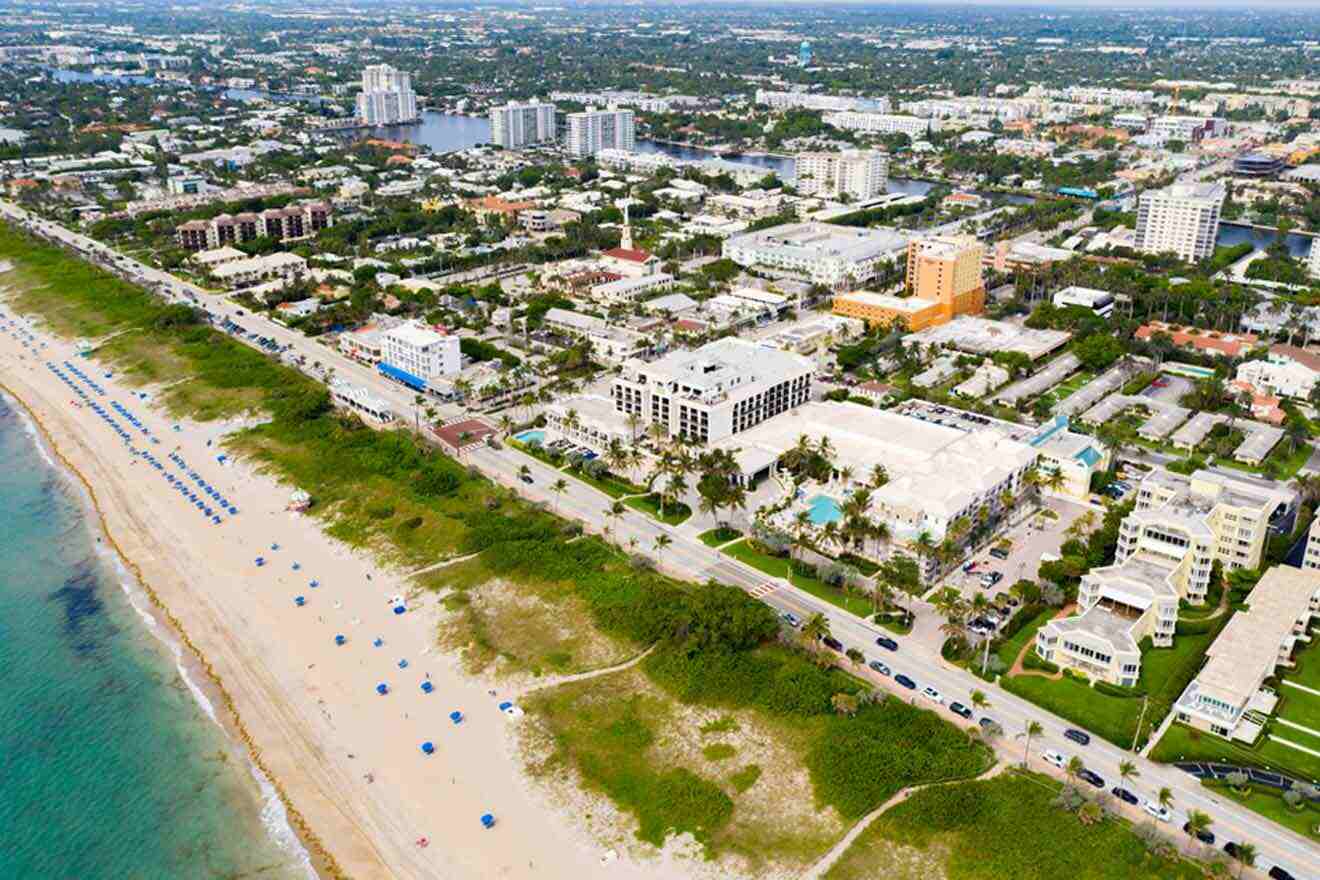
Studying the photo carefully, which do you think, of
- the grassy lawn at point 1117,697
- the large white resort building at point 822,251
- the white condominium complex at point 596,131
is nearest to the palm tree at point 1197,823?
the grassy lawn at point 1117,697

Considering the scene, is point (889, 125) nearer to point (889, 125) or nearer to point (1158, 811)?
point (889, 125)

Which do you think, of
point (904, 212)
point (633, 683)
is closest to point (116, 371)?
point (633, 683)

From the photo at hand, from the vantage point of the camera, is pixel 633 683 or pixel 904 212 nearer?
pixel 633 683

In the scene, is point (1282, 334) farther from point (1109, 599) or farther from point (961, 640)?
point (961, 640)

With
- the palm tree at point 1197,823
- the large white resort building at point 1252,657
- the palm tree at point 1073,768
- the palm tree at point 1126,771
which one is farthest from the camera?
the large white resort building at point 1252,657

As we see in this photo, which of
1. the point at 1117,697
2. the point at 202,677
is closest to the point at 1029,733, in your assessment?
the point at 1117,697

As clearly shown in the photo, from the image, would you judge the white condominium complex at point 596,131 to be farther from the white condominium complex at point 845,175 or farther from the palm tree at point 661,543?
the palm tree at point 661,543
